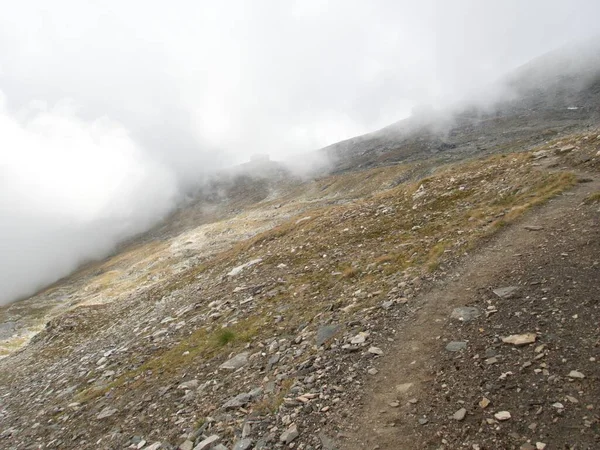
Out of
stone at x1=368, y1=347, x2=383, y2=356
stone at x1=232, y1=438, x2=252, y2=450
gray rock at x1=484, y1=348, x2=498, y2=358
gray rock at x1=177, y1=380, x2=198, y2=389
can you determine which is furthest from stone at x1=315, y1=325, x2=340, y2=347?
gray rock at x1=484, y1=348, x2=498, y2=358

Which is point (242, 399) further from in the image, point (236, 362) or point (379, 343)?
point (379, 343)

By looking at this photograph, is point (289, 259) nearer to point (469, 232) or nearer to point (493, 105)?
point (469, 232)

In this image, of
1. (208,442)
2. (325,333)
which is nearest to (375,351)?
(325,333)

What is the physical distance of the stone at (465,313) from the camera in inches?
415

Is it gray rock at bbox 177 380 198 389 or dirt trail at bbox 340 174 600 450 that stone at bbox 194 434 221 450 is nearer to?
gray rock at bbox 177 380 198 389

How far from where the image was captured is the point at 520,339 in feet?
28.9

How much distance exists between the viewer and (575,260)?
11.6 metres

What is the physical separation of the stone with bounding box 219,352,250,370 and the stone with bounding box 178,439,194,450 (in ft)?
10.7

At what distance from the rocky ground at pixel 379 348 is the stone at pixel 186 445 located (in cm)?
4

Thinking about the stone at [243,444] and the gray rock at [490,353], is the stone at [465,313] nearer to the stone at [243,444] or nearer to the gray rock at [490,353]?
the gray rock at [490,353]

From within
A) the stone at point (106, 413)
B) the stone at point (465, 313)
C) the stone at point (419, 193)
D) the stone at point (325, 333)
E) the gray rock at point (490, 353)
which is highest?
the stone at point (419, 193)

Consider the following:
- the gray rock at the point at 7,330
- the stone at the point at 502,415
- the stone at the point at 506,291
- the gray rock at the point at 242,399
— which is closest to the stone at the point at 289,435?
the gray rock at the point at 242,399

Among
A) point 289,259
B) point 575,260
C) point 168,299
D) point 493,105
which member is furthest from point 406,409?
point 493,105

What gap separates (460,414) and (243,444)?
4835 mm
